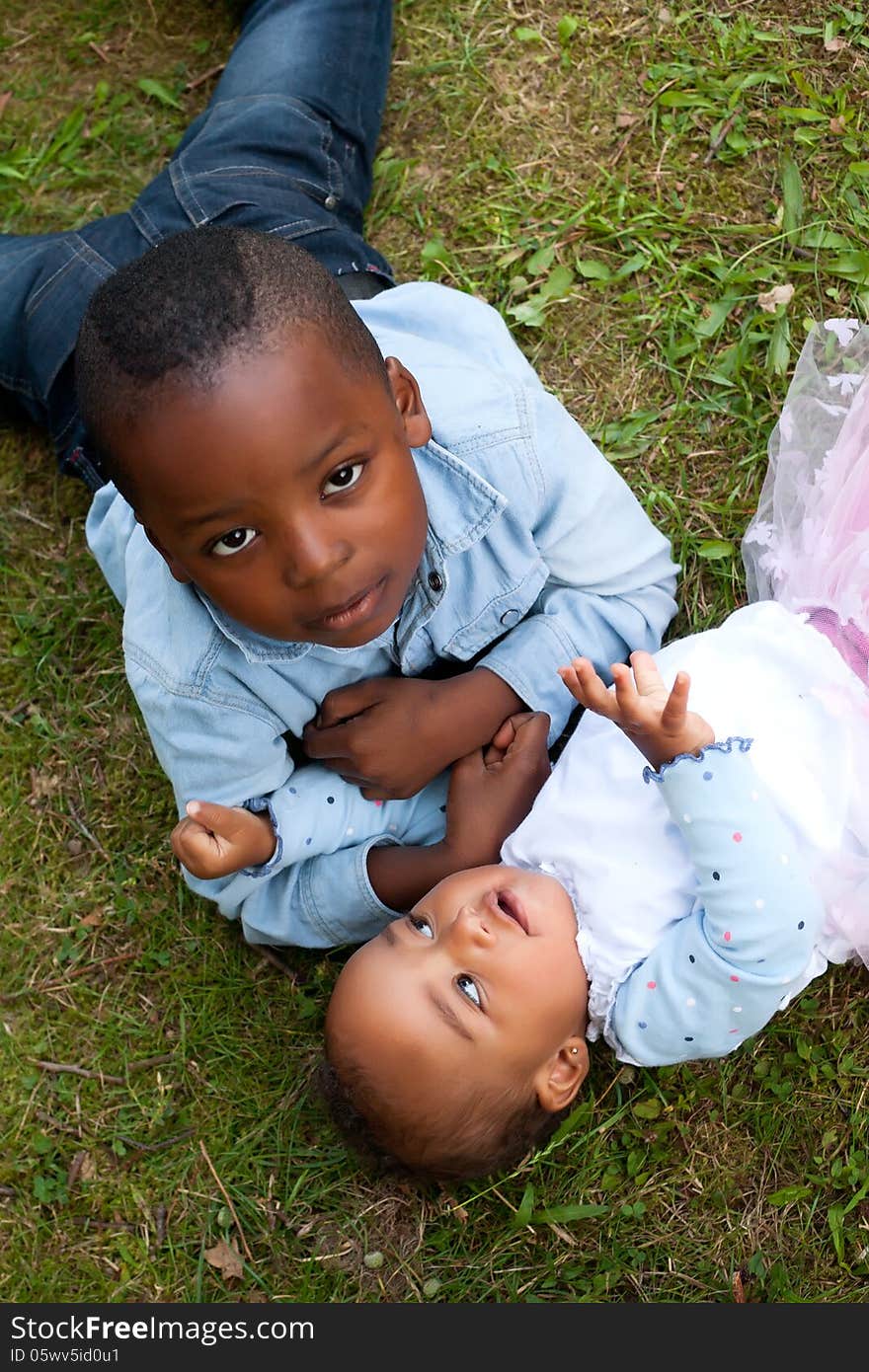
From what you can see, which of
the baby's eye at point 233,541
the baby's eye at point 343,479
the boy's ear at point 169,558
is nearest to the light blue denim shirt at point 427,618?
the boy's ear at point 169,558

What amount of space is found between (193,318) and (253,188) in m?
1.33

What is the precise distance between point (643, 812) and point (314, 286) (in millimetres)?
1311

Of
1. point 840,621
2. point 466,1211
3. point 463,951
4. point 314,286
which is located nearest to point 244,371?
point 314,286

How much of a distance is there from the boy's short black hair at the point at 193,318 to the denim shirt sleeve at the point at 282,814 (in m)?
0.75

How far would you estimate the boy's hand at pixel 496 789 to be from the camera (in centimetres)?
290

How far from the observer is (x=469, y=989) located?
8.47 ft

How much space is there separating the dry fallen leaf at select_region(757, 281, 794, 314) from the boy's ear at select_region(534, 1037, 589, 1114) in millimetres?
1954

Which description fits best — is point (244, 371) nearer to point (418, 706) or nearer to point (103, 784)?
point (418, 706)

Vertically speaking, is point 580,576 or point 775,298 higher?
point 775,298

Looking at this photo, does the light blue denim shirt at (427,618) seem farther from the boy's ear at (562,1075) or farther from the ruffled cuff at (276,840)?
the boy's ear at (562,1075)

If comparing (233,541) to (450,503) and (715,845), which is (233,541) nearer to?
(450,503)

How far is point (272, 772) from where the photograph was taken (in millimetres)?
2895

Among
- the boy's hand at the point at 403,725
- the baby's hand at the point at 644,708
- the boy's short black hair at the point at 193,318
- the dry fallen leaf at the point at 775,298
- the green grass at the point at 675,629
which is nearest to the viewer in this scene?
the boy's short black hair at the point at 193,318

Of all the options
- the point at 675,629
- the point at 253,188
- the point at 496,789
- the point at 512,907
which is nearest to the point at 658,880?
the point at 512,907
